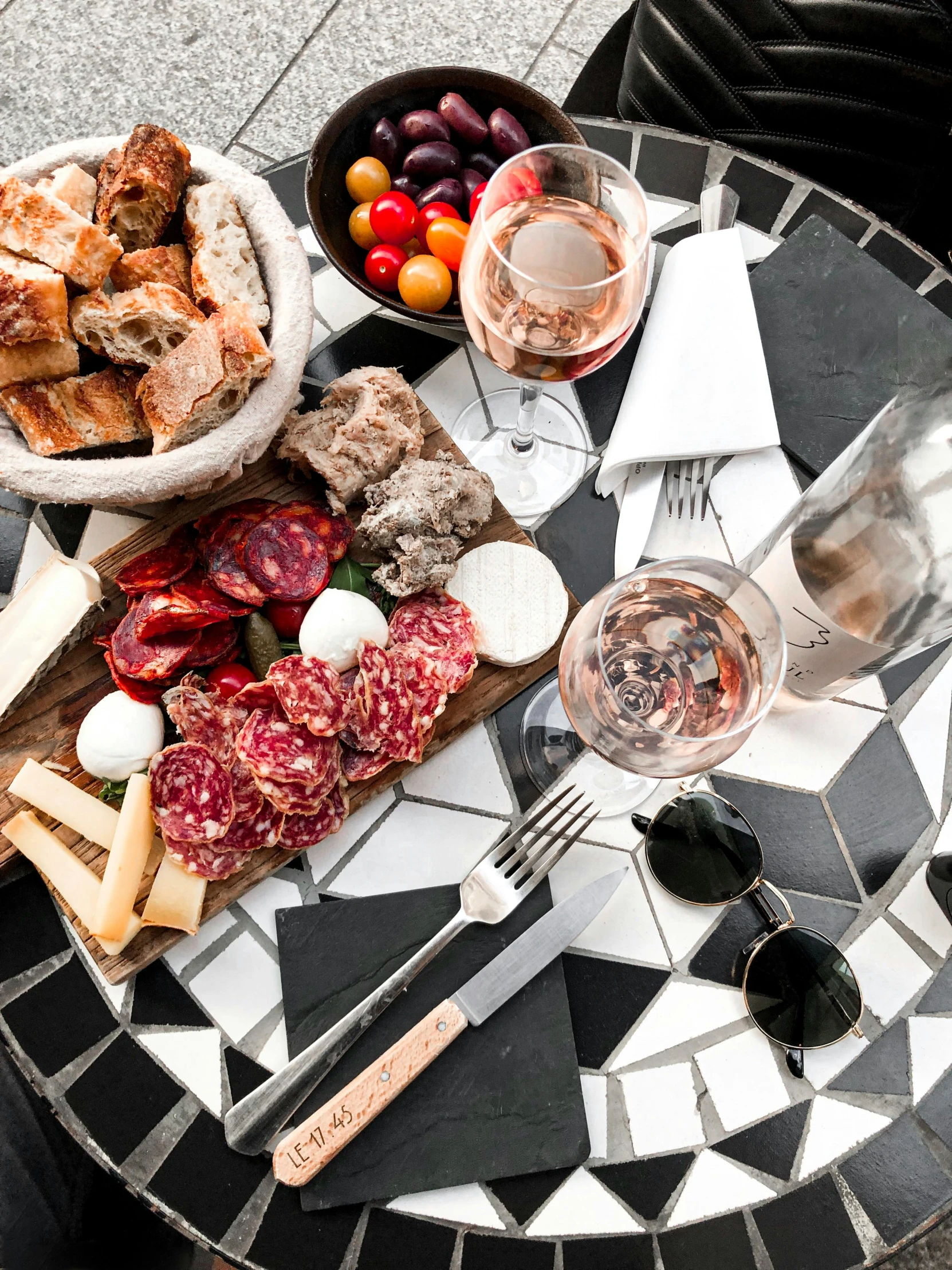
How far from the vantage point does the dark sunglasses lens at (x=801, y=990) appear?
0.87 metres

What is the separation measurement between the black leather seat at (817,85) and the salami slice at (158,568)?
920mm

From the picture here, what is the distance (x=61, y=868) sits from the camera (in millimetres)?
865

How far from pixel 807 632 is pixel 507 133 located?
0.64 metres

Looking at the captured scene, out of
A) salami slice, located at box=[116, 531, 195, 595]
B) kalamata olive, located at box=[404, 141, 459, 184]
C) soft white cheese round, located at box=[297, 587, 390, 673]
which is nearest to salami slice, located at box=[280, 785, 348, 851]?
soft white cheese round, located at box=[297, 587, 390, 673]

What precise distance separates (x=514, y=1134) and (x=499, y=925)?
18 centimetres

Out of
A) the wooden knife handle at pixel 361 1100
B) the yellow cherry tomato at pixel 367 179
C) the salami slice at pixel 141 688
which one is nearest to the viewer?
the wooden knife handle at pixel 361 1100

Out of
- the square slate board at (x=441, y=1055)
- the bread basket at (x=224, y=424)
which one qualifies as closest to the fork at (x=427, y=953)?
the square slate board at (x=441, y=1055)

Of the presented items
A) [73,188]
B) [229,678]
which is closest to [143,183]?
[73,188]

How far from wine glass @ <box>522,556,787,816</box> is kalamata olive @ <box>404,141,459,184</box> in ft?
1.87

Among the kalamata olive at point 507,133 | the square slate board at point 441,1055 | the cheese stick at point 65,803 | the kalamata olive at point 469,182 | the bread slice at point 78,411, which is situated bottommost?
the cheese stick at point 65,803

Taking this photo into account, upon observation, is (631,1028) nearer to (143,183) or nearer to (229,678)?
(229,678)

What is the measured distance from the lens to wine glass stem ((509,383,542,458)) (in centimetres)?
95

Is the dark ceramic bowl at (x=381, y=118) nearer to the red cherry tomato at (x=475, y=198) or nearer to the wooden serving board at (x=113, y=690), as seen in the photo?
the red cherry tomato at (x=475, y=198)

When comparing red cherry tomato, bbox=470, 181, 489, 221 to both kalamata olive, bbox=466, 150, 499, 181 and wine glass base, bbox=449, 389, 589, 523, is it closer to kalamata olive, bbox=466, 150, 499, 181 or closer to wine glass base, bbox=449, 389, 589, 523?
kalamata olive, bbox=466, 150, 499, 181
